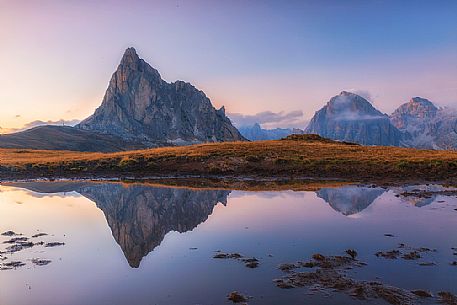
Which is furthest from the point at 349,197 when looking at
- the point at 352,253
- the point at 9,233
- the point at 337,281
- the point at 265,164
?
the point at 9,233

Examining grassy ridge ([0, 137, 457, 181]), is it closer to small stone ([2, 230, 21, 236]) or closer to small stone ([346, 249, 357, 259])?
small stone ([346, 249, 357, 259])

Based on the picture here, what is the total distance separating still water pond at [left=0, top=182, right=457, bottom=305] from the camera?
17.8 metres

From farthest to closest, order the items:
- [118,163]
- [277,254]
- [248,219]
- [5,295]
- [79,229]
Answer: [118,163] < [248,219] < [79,229] < [277,254] < [5,295]

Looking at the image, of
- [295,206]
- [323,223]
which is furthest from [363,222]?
[295,206]

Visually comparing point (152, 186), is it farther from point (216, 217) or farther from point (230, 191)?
point (216, 217)

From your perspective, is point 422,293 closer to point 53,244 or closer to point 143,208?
point 53,244

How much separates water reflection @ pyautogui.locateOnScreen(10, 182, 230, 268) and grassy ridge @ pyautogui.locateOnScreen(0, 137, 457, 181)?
1474 centimetres

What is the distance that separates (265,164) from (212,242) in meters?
42.8

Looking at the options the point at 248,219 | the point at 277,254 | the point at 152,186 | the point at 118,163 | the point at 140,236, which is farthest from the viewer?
the point at 118,163

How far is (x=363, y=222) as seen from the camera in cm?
3177

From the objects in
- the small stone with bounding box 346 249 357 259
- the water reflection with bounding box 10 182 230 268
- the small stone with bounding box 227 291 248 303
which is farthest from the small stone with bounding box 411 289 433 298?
the water reflection with bounding box 10 182 230 268

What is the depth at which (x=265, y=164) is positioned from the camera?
6850cm

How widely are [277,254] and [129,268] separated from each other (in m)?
8.57

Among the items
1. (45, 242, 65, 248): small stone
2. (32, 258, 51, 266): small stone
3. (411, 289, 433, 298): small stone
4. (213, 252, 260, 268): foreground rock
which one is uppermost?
(411, 289, 433, 298): small stone
